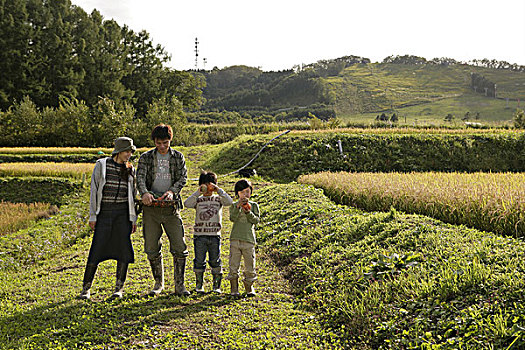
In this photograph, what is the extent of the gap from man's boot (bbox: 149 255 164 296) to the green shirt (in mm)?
1229

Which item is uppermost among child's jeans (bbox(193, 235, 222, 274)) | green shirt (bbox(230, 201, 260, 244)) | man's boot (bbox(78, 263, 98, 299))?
green shirt (bbox(230, 201, 260, 244))

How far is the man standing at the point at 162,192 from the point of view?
571cm

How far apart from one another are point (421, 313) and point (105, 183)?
4595mm

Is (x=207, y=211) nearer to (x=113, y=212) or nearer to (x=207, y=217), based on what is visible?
(x=207, y=217)

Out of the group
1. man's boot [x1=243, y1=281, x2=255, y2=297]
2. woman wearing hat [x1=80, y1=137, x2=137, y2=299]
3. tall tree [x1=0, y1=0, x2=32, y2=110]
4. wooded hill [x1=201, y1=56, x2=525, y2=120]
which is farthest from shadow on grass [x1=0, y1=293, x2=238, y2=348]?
wooded hill [x1=201, y1=56, x2=525, y2=120]

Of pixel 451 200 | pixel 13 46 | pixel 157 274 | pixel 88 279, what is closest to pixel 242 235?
pixel 157 274

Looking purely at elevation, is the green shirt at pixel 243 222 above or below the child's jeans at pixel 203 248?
above

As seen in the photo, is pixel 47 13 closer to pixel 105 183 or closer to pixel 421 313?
pixel 105 183

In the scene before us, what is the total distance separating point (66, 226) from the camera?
1027cm

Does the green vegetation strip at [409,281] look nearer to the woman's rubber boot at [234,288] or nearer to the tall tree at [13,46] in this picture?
the woman's rubber boot at [234,288]

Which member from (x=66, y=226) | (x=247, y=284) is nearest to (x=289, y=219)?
(x=247, y=284)

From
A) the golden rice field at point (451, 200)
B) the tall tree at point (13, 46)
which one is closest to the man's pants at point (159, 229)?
the golden rice field at point (451, 200)

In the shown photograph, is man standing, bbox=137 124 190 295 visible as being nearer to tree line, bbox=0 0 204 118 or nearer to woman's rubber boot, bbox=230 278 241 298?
woman's rubber boot, bbox=230 278 241 298

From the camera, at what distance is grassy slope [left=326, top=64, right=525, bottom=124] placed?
9462 cm
